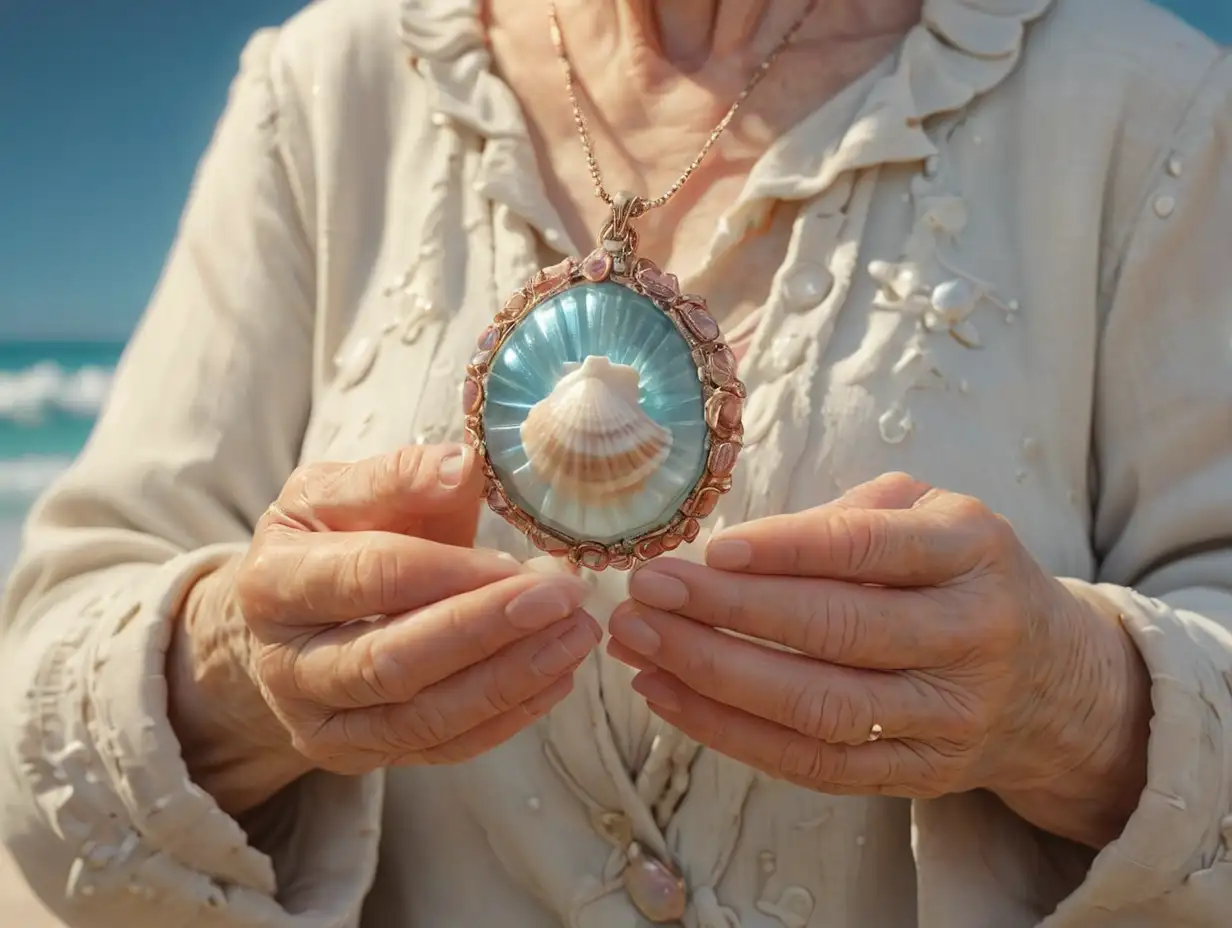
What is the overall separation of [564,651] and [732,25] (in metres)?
0.49

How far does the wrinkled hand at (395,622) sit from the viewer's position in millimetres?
602

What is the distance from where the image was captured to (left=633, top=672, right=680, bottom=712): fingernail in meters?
0.65

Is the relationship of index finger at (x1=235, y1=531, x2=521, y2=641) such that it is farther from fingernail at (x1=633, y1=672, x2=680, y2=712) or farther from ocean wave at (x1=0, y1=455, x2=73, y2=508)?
ocean wave at (x1=0, y1=455, x2=73, y2=508)

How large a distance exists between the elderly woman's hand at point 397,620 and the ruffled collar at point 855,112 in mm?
259

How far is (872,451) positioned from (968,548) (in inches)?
6.1

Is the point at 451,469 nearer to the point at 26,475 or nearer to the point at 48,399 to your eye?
the point at 26,475

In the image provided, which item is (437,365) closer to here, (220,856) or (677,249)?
(677,249)

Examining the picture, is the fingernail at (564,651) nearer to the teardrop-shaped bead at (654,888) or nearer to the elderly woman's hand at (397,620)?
the elderly woman's hand at (397,620)

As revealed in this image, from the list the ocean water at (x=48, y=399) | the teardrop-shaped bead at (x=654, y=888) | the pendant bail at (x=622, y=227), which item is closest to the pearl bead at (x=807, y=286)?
the pendant bail at (x=622, y=227)

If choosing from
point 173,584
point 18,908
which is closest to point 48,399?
point 18,908

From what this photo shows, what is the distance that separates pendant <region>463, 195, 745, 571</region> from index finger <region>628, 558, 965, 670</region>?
5 cm

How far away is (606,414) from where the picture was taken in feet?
2.11

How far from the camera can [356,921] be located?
799 mm

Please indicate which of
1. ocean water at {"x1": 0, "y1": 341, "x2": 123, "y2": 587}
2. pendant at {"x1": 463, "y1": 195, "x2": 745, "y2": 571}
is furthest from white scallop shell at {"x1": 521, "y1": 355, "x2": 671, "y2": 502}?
ocean water at {"x1": 0, "y1": 341, "x2": 123, "y2": 587}
